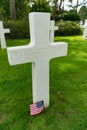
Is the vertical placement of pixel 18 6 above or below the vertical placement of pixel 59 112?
above

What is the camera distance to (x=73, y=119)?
2037 mm

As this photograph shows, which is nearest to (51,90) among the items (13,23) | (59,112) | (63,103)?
(63,103)

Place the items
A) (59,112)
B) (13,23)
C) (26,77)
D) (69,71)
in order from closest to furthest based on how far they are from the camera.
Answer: (59,112) < (26,77) < (69,71) < (13,23)

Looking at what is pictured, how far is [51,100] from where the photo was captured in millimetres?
2418

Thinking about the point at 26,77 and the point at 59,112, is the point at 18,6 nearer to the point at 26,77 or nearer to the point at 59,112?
the point at 26,77

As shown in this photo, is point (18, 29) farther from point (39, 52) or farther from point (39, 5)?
point (39, 5)

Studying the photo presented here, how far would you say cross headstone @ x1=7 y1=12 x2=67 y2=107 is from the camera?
1.75 meters

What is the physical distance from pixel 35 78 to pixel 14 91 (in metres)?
0.84

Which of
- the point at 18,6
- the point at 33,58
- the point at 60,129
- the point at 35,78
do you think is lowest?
the point at 60,129

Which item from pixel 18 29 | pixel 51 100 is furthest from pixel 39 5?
pixel 51 100

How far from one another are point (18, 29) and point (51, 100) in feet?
24.7

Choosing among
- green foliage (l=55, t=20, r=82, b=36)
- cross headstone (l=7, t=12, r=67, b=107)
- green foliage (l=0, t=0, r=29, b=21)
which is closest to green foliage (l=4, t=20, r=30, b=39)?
green foliage (l=55, t=20, r=82, b=36)

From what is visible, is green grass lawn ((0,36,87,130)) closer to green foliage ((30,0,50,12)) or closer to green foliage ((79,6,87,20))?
green foliage ((30,0,50,12))

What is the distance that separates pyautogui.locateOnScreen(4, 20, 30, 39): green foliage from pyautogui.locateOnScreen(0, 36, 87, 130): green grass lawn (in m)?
5.73
